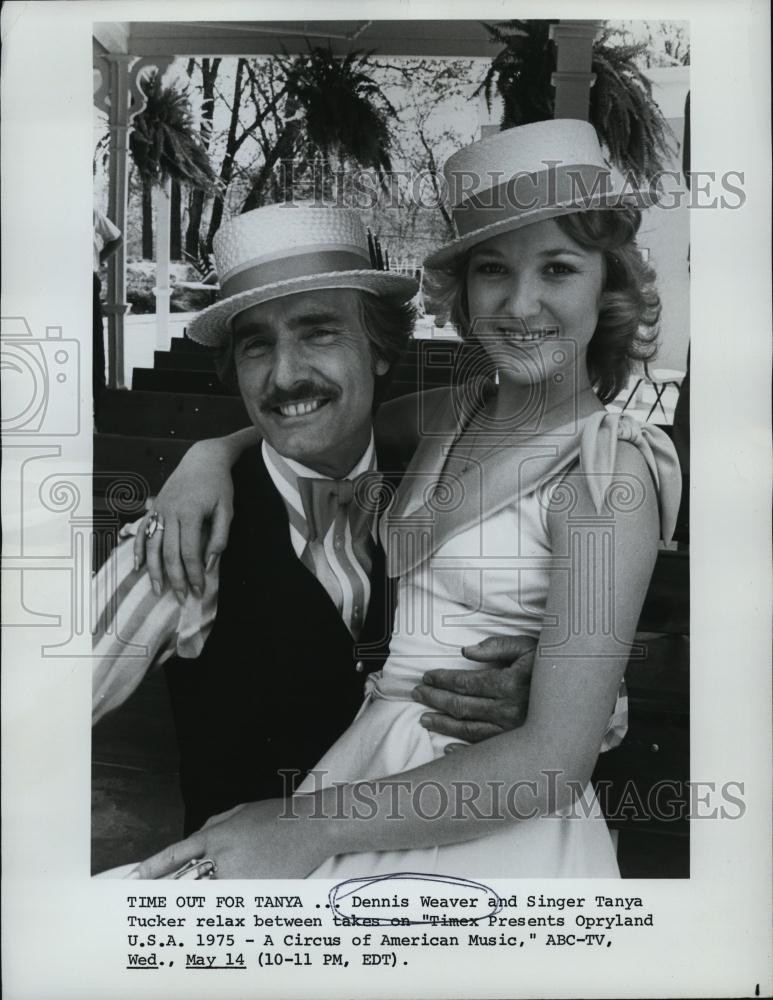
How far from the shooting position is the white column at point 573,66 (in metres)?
2.87

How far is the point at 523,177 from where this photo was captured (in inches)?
112

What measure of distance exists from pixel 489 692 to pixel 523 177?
4.20 feet

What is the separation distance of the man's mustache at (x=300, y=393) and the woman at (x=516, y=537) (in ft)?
0.57

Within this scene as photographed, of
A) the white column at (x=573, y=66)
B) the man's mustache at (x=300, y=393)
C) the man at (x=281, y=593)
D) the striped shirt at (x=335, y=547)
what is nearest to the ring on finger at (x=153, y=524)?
the man at (x=281, y=593)

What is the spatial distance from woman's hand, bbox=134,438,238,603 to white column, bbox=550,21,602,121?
3.95 ft

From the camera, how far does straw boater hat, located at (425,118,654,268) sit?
2852 mm

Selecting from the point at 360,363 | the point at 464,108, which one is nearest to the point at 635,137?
the point at 464,108

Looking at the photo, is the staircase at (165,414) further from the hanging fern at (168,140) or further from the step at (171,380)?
the hanging fern at (168,140)

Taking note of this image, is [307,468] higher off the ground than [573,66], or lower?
lower

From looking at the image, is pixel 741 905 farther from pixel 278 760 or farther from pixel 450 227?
pixel 450 227

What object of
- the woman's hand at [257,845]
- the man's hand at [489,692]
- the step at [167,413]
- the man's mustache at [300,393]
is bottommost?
the woman's hand at [257,845]

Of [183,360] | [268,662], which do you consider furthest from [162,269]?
[268,662]

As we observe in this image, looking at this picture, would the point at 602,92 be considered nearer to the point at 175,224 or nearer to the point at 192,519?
the point at 175,224
